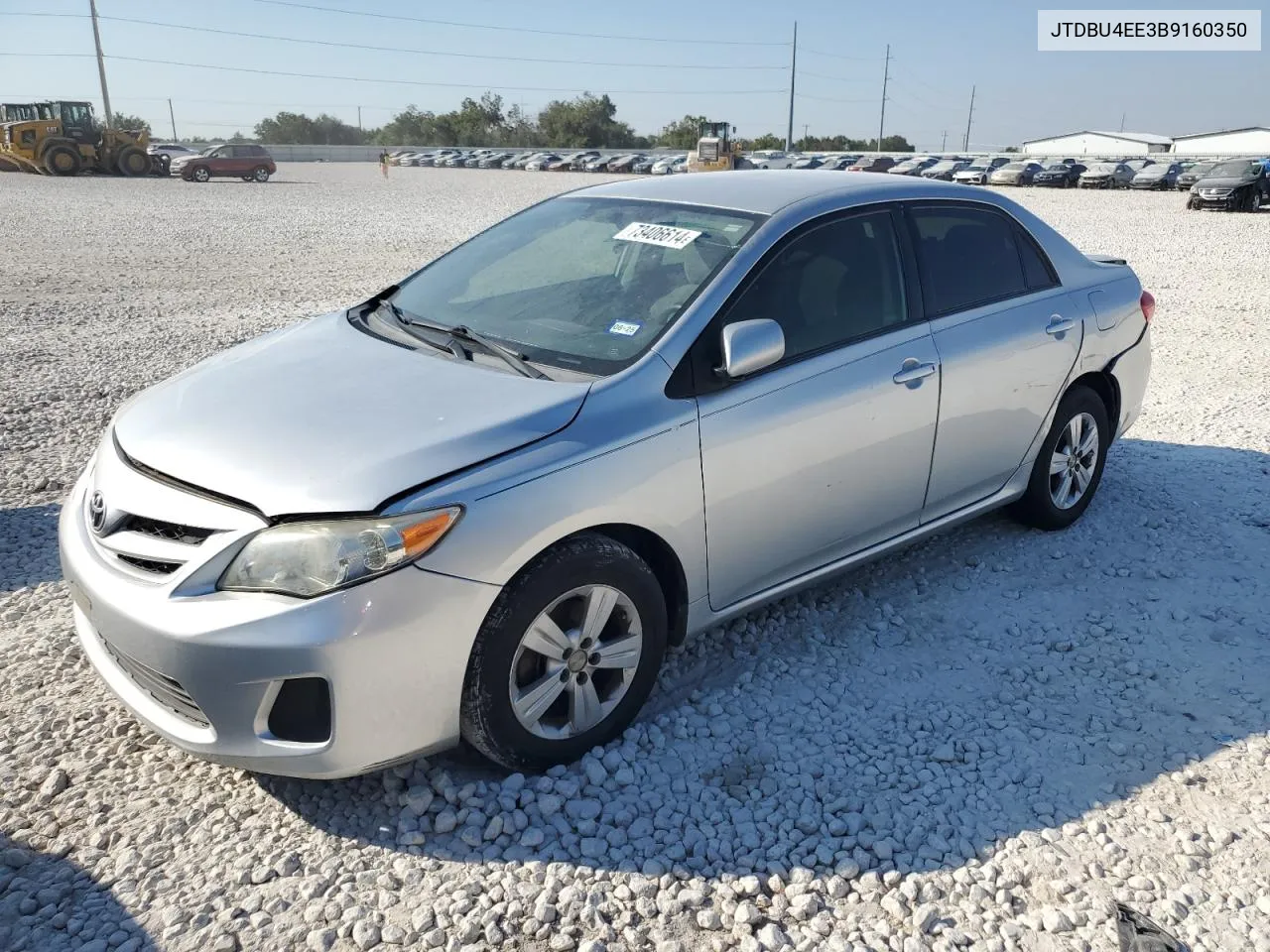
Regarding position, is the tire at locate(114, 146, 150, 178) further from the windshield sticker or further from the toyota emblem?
the toyota emblem

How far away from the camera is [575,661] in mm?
3004

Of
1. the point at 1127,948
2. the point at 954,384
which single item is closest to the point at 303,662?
the point at 1127,948

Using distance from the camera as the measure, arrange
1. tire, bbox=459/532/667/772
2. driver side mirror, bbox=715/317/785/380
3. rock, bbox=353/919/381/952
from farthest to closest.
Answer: driver side mirror, bbox=715/317/785/380 < tire, bbox=459/532/667/772 < rock, bbox=353/919/381/952

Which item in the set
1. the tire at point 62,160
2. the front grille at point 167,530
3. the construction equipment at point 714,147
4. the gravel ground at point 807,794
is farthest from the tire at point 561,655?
the construction equipment at point 714,147

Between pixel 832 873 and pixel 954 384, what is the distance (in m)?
2.09

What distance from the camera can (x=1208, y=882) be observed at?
2691mm

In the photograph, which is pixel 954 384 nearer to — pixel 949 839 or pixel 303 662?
pixel 949 839

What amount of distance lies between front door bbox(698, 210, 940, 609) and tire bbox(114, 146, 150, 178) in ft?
130

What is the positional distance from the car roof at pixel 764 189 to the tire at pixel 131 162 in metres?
38.4

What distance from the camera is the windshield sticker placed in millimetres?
3668

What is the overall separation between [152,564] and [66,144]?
39088mm

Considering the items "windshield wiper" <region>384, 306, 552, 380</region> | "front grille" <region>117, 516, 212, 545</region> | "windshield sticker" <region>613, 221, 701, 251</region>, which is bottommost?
"front grille" <region>117, 516, 212, 545</region>

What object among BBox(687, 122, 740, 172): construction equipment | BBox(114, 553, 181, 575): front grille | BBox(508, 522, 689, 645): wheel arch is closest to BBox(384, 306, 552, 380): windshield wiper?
BBox(508, 522, 689, 645): wheel arch

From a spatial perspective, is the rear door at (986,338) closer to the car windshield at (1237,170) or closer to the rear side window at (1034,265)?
the rear side window at (1034,265)
